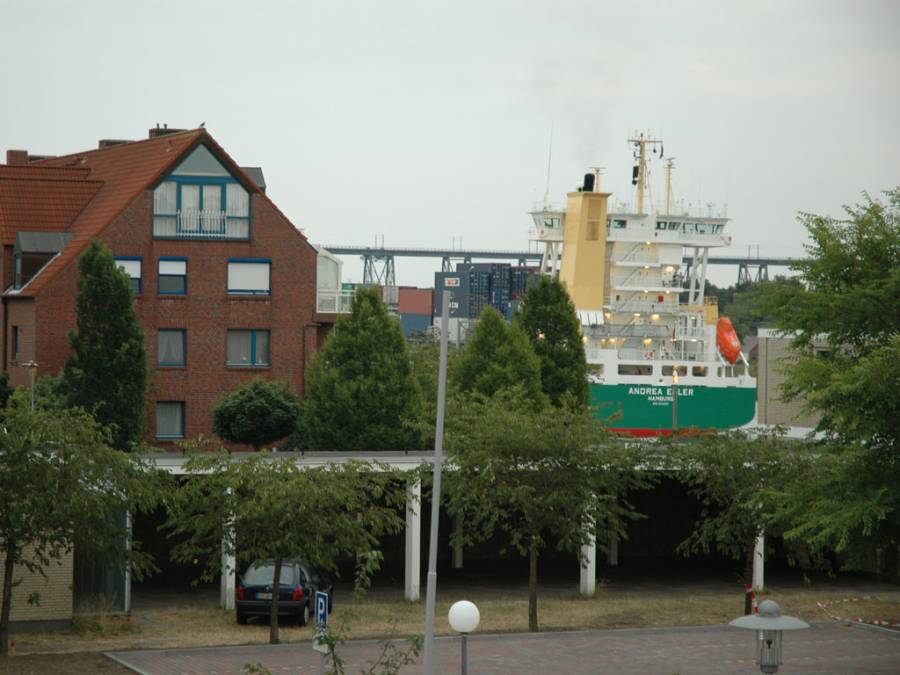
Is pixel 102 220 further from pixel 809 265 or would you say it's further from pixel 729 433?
pixel 809 265

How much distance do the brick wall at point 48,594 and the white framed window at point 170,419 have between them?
71.7 ft

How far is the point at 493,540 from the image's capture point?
48469 millimetres

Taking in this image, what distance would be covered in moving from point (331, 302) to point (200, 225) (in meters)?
5.63

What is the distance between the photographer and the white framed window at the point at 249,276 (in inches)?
2057

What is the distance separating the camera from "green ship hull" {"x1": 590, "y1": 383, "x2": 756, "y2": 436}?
255 feet

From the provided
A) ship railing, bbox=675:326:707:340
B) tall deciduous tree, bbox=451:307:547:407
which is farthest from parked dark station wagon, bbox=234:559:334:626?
ship railing, bbox=675:326:707:340

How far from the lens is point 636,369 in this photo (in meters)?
79.6

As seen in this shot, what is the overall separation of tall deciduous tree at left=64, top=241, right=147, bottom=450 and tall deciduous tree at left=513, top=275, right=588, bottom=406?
13384mm

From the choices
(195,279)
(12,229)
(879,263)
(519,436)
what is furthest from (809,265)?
(12,229)

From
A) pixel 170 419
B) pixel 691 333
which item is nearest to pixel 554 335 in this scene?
pixel 170 419

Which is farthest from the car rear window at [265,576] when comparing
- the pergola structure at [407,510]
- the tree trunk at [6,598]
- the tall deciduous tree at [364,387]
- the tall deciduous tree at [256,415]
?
the tall deciduous tree at [256,415]

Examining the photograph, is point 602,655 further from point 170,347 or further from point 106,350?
point 170,347

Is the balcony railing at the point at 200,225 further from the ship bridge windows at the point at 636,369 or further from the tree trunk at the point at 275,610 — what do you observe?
the ship bridge windows at the point at 636,369

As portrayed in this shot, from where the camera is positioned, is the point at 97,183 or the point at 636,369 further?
the point at 636,369
